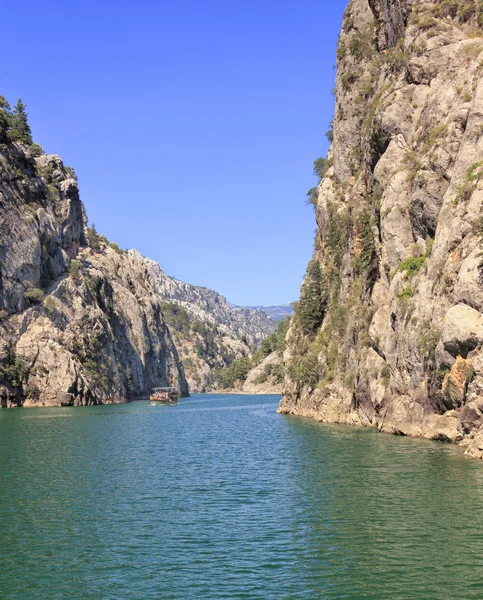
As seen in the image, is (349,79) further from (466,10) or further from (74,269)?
(74,269)

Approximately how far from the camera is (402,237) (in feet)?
192

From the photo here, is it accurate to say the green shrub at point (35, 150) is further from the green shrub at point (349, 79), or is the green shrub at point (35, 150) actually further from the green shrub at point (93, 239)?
the green shrub at point (349, 79)

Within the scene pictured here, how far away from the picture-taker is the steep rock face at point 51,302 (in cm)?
11969

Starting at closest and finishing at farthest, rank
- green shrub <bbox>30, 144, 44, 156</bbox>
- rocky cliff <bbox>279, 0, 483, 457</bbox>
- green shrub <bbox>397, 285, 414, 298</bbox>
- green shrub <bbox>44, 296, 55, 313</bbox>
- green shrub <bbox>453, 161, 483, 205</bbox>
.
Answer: rocky cliff <bbox>279, 0, 483, 457</bbox>
green shrub <bbox>453, 161, 483, 205</bbox>
green shrub <bbox>397, 285, 414, 298</bbox>
green shrub <bbox>44, 296, 55, 313</bbox>
green shrub <bbox>30, 144, 44, 156</bbox>

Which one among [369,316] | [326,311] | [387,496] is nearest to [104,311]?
[326,311]

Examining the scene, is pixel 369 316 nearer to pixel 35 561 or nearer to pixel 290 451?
pixel 290 451

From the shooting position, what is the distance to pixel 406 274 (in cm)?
5566

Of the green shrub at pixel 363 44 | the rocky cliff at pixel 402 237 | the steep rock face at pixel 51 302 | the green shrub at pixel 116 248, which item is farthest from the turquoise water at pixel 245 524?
the green shrub at pixel 116 248

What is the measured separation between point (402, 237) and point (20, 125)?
358 feet

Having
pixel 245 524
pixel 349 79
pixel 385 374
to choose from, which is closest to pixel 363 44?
pixel 349 79

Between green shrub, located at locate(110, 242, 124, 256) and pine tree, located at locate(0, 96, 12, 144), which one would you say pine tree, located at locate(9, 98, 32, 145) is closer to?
pine tree, located at locate(0, 96, 12, 144)

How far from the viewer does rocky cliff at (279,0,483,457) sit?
44469 millimetres

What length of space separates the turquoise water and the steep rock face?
7550cm

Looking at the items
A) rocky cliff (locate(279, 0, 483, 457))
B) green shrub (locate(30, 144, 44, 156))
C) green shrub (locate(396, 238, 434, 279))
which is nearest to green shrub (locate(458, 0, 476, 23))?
rocky cliff (locate(279, 0, 483, 457))
